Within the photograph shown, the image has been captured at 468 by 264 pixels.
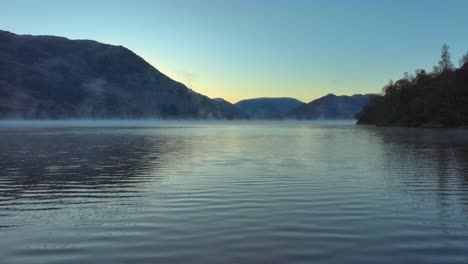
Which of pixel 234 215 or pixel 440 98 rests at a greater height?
pixel 440 98

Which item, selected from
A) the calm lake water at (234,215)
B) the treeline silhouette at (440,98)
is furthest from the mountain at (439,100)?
the calm lake water at (234,215)

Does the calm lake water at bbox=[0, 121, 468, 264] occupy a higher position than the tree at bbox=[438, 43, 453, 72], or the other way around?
the tree at bbox=[438, 43, 453, 72]

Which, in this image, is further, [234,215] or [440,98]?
[440,98]

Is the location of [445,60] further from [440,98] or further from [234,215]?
[234,215]

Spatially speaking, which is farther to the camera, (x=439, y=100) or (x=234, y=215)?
(x=439, y=100)

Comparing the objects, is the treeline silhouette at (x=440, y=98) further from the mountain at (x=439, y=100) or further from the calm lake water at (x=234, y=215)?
the calm lake water at (x=234, y=215)

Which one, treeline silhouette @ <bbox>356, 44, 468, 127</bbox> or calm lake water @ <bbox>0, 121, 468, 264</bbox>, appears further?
treeline silhouette @ <bbox>356, 44, 468, 127</bbox>

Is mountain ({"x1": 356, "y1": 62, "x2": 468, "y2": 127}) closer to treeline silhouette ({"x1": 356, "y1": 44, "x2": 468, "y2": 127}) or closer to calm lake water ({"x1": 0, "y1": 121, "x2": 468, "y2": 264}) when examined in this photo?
treeline silhouette ({"x1": 356, "y1": 44, "x2": 468, "y2": 127})

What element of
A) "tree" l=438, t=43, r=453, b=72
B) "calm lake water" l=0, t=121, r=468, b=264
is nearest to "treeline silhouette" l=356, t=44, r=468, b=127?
"tree" l=438, t=43, r=453, b=72

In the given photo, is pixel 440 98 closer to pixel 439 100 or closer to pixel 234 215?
pixel 439 100

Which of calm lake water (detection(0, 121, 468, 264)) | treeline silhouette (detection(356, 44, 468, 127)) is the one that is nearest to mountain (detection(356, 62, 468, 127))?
treeline silhouette (detection(356, 44, 468, 127))

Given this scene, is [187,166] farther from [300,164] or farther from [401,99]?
[401,99]

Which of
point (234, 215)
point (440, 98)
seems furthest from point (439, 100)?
point (234, 215)

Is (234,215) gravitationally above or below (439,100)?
below
